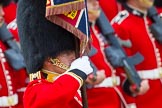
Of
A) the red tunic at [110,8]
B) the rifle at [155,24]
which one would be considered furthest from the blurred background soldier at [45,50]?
the red tunic at [110,8]

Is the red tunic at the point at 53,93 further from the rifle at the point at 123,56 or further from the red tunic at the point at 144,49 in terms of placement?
the red tunic at the point at 144,49

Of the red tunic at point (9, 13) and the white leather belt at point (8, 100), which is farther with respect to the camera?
the red tunic at point (9, 13)

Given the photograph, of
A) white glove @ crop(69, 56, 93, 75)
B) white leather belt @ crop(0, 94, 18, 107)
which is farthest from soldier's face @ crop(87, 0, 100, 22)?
white glove @ crop(69, 56, 93, 75)

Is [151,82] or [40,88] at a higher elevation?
[40,88]

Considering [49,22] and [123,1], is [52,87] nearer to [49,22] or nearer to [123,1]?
[49,22]

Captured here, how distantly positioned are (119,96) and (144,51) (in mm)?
363

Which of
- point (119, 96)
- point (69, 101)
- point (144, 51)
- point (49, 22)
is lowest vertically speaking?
point (119, 96)

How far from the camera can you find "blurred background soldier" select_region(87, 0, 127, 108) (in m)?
4.05

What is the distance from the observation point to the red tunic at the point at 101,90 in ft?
13.4

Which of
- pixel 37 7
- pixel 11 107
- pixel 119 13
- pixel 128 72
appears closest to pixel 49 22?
pixel 37 7

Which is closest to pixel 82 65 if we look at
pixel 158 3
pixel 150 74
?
pixel 150 74

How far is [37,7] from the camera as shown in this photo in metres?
2.55

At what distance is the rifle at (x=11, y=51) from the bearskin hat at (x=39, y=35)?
4.11 feet

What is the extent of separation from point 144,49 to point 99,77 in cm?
46
